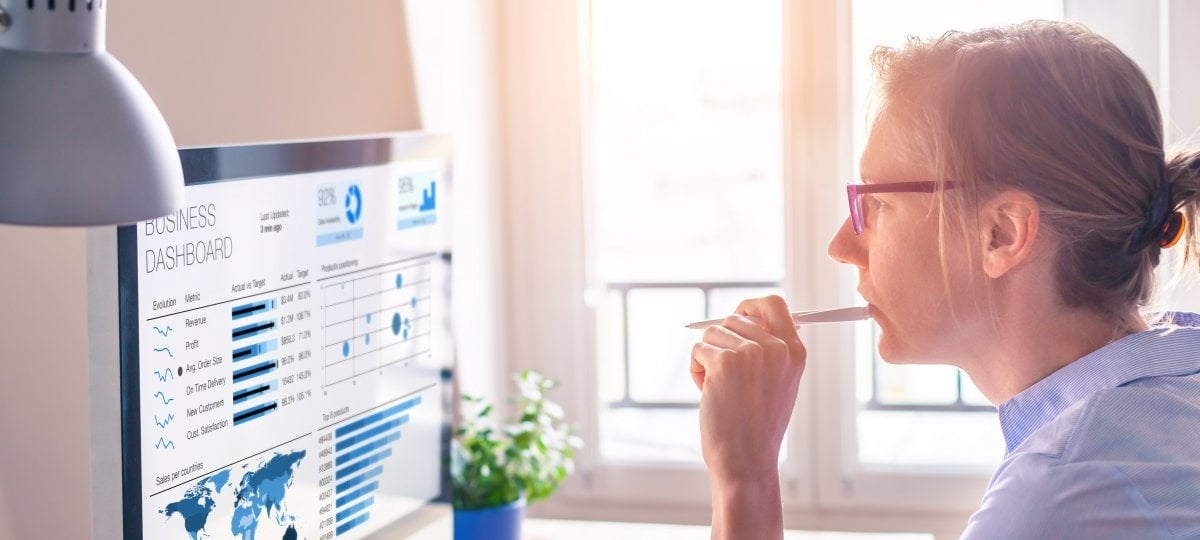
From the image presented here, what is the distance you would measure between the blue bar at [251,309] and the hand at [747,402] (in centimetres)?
47

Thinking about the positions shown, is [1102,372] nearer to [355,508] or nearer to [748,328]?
[748,328]

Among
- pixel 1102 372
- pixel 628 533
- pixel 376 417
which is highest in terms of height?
pixel 1102 372

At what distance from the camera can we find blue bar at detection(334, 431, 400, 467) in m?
1.41

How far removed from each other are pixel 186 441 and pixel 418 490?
1.87 feet

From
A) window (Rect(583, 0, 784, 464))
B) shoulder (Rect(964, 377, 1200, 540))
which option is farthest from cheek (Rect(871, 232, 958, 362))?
window (Rect(583, 0, 784, 464))

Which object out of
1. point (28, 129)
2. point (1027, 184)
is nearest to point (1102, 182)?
point (1027, 184)

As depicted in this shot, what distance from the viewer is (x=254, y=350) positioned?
47.8 inches

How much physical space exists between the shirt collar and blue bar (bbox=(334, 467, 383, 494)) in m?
0.77

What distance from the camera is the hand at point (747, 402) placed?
3.96ft

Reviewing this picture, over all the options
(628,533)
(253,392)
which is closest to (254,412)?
(253,392)

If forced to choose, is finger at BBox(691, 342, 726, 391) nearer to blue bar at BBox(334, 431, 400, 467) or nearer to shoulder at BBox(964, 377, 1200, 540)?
shoulder at BBox(964, 377, 1200, 540)

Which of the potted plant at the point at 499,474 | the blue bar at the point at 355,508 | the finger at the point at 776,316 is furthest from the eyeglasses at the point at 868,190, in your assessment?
the potted plant at the point at 499,474

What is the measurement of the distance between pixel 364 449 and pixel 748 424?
0.53 metres

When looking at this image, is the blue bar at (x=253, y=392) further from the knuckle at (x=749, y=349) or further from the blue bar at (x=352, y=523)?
the knuckle at (x=749, y=349)
